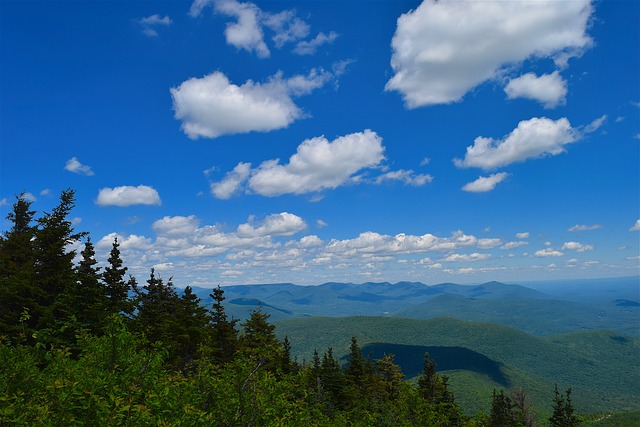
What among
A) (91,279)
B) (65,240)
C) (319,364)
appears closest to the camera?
(91,279)

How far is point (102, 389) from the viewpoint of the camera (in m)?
8.16

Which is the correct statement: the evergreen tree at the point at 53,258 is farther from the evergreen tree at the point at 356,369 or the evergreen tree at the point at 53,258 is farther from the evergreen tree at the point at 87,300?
the evergreen tree at the point at 356,369

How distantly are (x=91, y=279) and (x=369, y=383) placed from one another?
148 feet

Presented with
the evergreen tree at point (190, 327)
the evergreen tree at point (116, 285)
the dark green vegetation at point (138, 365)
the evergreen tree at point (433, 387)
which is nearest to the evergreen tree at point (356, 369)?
the dark green vegetation at point (138, 365)

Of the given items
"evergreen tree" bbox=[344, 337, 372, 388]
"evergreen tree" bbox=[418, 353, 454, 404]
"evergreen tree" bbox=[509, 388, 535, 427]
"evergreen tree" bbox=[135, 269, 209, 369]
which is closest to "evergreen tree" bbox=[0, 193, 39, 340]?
"evergreen tree" bbox=[135, 269, 209, 369]

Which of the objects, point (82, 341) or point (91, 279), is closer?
point (82, 341)

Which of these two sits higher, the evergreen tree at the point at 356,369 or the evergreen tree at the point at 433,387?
the evergreen tree at the point at 356,369

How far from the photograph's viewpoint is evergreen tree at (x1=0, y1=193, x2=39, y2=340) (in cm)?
2884

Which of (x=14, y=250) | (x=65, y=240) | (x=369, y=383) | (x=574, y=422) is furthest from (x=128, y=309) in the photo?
(x=574, y=422)

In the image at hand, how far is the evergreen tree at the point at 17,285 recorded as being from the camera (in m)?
28.8

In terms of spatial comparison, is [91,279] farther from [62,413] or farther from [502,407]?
[502,407]

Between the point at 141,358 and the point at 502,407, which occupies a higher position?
the point at 141,358

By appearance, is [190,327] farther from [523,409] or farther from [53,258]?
[523,409]

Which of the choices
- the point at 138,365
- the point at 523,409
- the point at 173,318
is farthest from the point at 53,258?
the point at 523,409
